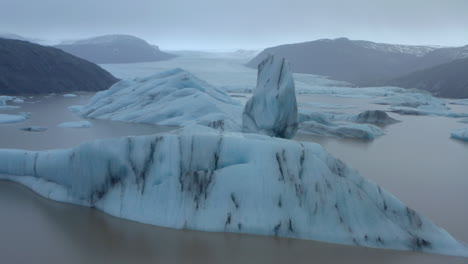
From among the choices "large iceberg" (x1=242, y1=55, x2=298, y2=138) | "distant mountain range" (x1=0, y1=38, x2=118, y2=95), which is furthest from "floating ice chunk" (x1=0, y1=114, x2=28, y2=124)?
"distant mountain range" (x1=0, y1=38, x2=118, y2=95)

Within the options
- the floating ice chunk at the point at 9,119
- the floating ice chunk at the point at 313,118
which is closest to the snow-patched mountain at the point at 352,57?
the floating ice chunk at the point at 313,118

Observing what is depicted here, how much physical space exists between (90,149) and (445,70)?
2859 centimetres

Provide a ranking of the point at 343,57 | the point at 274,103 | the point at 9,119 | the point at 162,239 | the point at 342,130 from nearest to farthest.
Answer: the point at 162,239, the point at 274,103, the point at 342,130, the point at 9,119, the point at 343,57

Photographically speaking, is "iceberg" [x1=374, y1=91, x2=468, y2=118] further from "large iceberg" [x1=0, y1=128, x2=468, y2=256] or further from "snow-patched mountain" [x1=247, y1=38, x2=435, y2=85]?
"snow-patched mountain" [x1=247, y1=38, x2=435, y2=85]

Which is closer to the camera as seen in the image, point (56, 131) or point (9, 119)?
point (56, 131)

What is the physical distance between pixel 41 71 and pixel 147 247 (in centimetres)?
1920

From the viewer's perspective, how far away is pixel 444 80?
86.7 ft

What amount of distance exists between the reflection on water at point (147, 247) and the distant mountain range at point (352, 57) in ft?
130

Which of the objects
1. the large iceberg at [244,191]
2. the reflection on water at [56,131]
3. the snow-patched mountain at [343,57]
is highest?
the snow-patched mountain at [343,57]

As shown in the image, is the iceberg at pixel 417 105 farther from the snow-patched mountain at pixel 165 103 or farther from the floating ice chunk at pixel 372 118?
the snow-patched mountain at pixel 165 103

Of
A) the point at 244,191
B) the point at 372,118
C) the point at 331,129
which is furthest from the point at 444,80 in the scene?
the point at 244,191

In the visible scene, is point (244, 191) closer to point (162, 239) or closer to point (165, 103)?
point (162, 239)

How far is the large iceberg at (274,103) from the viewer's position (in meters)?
6.88

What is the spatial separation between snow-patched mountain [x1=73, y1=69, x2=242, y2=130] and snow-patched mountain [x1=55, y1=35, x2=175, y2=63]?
33806 millimetres
